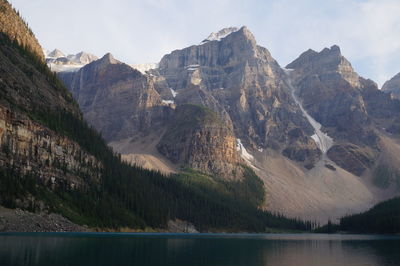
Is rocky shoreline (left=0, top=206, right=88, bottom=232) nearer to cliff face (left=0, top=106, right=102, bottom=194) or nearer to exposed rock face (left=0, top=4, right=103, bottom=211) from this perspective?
exposed rock face (left=0, top=4, right=103, bottom=211)

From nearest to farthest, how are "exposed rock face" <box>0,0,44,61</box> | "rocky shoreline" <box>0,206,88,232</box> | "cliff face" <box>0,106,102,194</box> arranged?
"rocky shoreline" <box>0,206,88,232</box>, "cliff face" <box>0,106,102,194</box>, "exposed rock face" <box>0,0,44,61</box>

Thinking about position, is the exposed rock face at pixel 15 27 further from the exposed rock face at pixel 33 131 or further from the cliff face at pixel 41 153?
the cliff face at pixel 41 153

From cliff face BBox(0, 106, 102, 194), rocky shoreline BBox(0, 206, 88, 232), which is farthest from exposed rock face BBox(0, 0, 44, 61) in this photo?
rocky shoreline BBox(0, 206, 88, 232)

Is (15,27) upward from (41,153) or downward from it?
upward

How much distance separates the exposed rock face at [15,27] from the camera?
17925 centimetres

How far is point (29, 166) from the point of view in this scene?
445ft

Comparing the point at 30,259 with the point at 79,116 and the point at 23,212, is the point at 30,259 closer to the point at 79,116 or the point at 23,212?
the point at 23,212

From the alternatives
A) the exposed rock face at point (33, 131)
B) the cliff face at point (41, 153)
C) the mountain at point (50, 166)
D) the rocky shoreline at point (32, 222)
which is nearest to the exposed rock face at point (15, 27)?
the exposed rock face at point (33, 131)

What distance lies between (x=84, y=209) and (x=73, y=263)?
9108 cm

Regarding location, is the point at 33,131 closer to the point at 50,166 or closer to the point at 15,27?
the point at 50,166

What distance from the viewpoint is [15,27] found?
18562 centimetres

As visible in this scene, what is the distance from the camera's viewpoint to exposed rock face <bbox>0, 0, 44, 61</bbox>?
179 m

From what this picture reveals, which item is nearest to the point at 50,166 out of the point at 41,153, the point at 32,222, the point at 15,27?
the point at 41,153

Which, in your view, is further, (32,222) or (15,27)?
(15,27)
